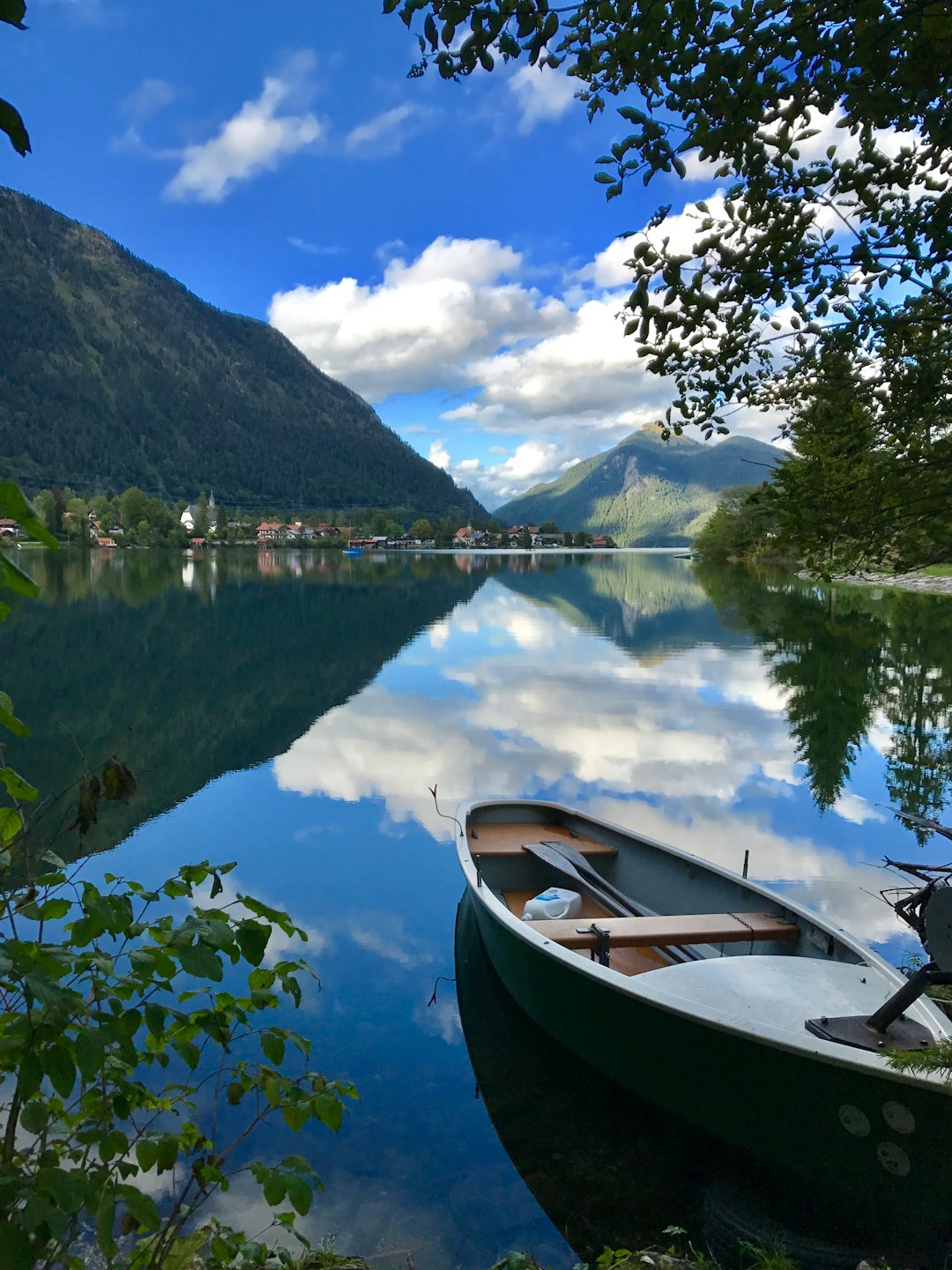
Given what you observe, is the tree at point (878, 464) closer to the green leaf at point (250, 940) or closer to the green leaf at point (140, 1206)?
the green leaf at point (250, 940)

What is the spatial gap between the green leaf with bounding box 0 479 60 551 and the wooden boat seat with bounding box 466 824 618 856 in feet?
27.7

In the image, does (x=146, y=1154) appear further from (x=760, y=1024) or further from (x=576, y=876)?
(x=576, y=876)

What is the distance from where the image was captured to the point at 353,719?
20.8m

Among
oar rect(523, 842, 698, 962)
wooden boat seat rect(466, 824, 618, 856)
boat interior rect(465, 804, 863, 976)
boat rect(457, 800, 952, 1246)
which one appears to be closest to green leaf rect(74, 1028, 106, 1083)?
boat rect(457, 800, 952, 1246)

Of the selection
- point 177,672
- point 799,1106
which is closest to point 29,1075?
point 799,1106

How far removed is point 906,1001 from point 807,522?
3120mm

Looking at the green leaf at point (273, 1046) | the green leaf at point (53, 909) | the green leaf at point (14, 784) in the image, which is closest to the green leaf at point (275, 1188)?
the green leaf at point (273, 1046)

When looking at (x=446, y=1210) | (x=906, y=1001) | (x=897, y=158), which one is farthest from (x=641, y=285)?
(x=446, y=1210)

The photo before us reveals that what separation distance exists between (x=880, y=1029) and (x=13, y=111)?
19.0 feet

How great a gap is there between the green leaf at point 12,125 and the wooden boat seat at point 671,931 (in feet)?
21.0

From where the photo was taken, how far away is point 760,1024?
499 cm

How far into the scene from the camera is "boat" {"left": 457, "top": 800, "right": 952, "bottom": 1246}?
178 inches

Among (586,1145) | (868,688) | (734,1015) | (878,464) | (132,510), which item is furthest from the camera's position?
(132,510)

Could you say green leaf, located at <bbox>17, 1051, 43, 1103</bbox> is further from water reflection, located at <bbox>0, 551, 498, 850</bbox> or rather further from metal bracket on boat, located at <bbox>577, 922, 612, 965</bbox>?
metal bracket on boat, located at <bbox>577, 922, 612, 965</bbox>
